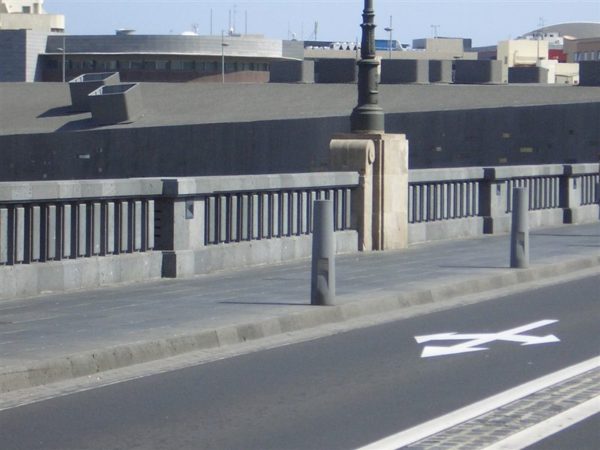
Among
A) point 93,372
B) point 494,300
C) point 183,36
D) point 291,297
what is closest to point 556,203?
point 494,300

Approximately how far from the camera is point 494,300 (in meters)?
13.9

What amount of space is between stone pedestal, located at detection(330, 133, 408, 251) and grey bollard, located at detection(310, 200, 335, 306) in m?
5.92

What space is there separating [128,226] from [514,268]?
542 centimetres

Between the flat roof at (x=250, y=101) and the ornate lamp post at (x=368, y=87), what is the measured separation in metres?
28.2

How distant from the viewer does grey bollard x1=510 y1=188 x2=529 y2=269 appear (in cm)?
1521

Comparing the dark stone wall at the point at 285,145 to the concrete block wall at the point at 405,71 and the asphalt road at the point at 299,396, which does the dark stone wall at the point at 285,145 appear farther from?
the asphalt road at the point at 299,396

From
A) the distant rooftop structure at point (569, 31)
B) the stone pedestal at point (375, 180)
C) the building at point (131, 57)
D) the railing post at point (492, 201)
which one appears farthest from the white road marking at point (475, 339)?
the distant rooftop structure at point (569, 31)

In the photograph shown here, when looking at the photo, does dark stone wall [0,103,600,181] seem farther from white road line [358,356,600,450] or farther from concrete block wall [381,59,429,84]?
white road line [358,356,600,450]

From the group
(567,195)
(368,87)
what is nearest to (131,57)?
(567,195)

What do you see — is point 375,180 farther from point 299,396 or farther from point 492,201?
point 299,396

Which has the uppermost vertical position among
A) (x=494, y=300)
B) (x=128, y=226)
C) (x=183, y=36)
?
(x=183, y=36)

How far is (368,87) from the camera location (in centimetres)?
1848

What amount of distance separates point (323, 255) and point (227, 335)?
1.70 metres

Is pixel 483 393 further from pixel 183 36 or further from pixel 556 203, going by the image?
pixel 183 36
